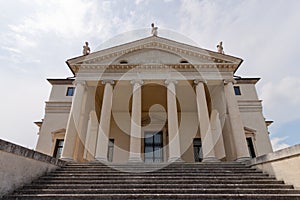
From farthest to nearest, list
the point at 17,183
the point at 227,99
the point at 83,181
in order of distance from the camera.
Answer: the point at 227,99
the point at 83,181
the point at 17,183

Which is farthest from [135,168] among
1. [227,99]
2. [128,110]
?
[128,110]

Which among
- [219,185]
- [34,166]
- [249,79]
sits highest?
[249,79]

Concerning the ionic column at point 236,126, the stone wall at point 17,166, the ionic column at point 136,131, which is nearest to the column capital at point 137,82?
the ionic column at point 136,131

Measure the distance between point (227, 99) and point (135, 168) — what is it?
8115mm

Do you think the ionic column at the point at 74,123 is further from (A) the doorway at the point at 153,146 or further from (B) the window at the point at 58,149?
(A) the doorway at the point at 153,146

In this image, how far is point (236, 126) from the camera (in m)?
12.2

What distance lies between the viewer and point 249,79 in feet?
65.4

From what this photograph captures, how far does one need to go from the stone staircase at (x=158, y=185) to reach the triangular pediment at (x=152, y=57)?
777cm

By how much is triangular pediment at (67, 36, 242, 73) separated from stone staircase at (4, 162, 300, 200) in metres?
7.77

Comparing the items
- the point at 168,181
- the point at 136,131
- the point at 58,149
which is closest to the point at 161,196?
the point at 168,181

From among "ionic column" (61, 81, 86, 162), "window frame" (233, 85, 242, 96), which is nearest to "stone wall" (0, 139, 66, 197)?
"ionic column" (61, 81, 86, 162)

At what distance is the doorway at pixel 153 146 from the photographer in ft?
55.2

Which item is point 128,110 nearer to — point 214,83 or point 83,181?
point 214,83

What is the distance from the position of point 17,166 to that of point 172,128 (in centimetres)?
→ 807
